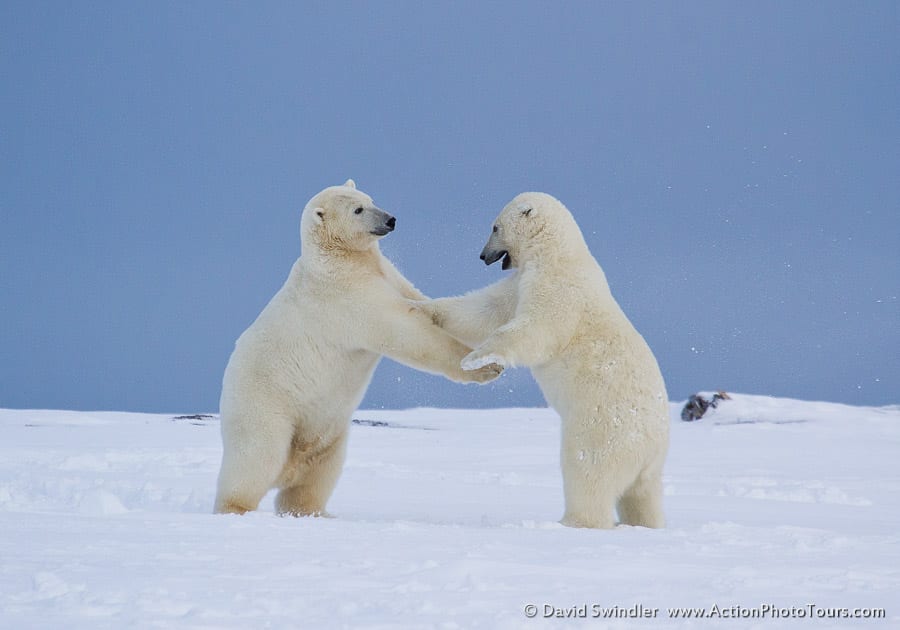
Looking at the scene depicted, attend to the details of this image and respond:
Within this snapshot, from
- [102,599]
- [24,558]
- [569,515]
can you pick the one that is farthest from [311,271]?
[102,599]

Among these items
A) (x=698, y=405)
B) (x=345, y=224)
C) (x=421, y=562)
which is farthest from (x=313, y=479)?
(x=698, y=405)

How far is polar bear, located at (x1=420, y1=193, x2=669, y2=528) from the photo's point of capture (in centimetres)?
527

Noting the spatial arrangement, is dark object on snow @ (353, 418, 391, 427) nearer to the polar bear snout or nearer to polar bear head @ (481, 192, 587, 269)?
the polar bear snout

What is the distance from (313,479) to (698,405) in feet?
44.2

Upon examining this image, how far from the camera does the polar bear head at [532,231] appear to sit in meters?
5.93

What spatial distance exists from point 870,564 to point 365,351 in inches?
134

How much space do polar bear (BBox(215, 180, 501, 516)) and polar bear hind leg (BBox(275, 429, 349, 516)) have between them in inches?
3.6

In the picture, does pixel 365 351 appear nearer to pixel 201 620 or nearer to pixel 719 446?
pixel 201 620

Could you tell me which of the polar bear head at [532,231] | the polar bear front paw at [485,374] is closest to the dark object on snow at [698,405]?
the polar bear head at [532,231]

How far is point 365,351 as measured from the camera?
254 inches

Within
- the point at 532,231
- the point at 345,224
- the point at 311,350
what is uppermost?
the point at 532,231

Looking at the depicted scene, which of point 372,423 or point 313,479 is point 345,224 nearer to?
point 313,479

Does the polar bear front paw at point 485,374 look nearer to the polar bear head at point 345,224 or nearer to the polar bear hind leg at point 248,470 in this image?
the polar bear head at point 345,224

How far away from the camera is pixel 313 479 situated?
6879 millimetres
